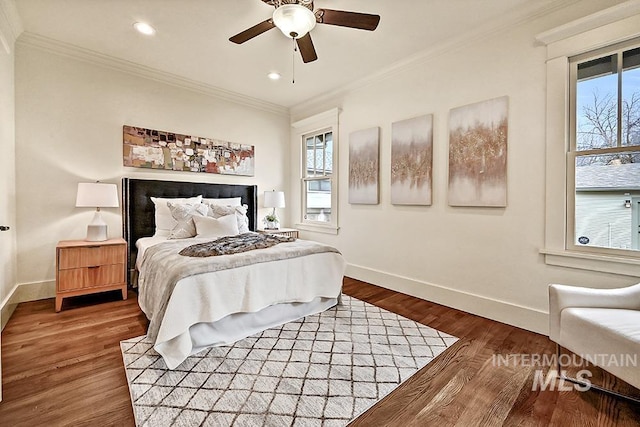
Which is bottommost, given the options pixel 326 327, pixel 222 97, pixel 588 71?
pixel 326 327

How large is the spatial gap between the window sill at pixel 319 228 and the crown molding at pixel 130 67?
210 centimetres

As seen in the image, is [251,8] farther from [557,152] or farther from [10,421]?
[10,421]

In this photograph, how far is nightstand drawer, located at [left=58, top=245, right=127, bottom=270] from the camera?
2.78 m

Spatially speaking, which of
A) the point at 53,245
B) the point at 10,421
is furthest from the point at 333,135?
the point at 10,421

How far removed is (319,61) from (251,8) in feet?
3.67

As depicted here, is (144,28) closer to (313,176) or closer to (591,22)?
(313,176)

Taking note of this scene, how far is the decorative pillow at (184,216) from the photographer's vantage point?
10.7 ft

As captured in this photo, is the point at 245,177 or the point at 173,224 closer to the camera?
the point at 173,224

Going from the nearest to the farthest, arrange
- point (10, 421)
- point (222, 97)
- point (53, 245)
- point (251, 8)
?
1. point (10, 421)
2. point (251, 8)
3. point (53, 245)
4. point (222, 97)

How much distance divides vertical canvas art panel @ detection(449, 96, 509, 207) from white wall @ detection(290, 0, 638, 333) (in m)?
0.07

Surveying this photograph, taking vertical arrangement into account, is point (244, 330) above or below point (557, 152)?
below

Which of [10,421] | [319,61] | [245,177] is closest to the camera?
[10,421]

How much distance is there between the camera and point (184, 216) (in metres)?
3.39

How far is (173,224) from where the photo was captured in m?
3.51
